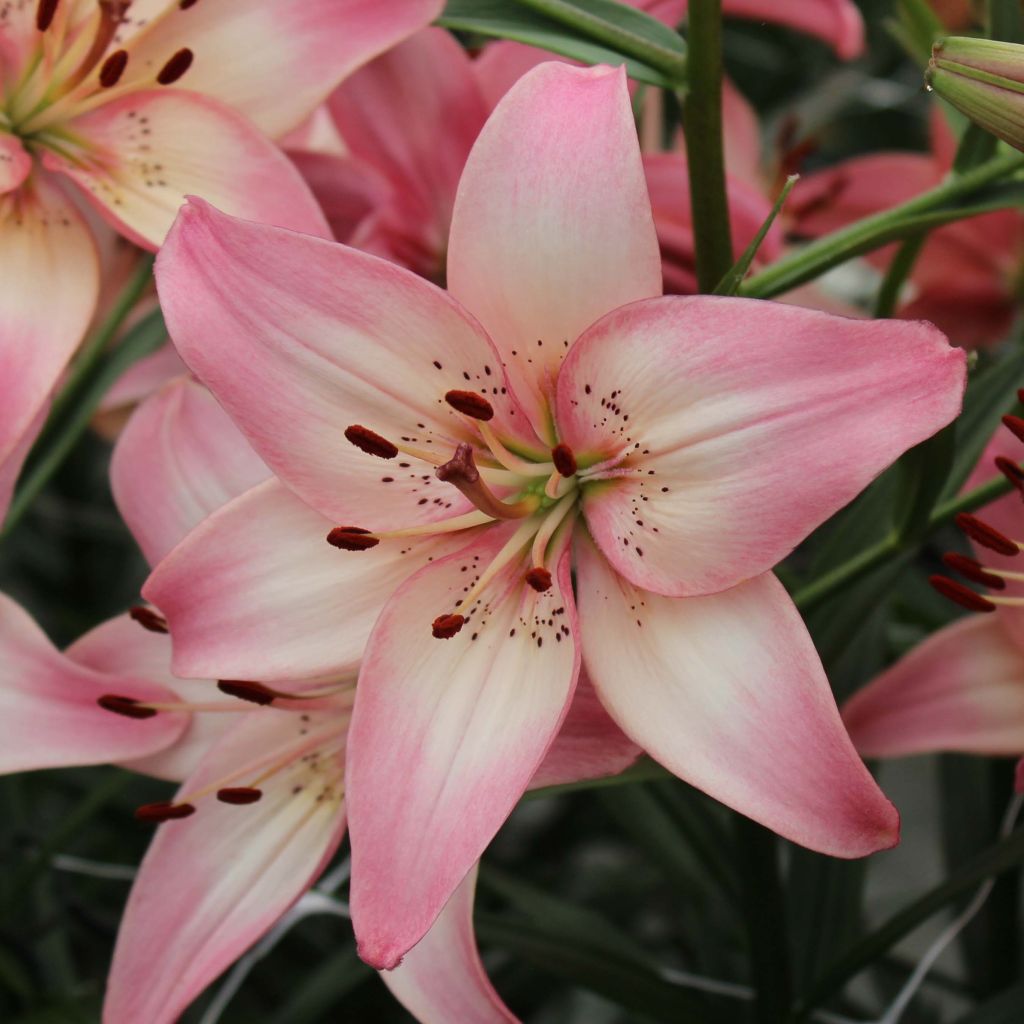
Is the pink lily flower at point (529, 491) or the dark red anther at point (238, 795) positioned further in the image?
the dark red anther at point (238, 795)

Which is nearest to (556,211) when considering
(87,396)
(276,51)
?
(276,51)

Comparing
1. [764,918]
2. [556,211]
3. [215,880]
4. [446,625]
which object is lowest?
[764,918]

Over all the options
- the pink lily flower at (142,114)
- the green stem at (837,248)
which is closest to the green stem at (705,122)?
the green stem at (837,248)

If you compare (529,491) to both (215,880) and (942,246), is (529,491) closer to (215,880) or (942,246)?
(215,880)

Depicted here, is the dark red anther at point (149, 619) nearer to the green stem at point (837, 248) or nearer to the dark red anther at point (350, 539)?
the dark red anther at point (350, 539)

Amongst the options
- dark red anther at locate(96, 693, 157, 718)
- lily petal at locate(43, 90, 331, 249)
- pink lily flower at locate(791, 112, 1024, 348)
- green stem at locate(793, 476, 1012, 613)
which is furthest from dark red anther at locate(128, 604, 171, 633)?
pink lily flower at locate(791, 112, 1024, 348)
